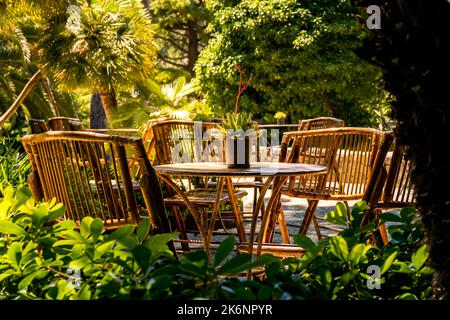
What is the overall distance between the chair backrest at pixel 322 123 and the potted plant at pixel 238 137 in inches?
89.8

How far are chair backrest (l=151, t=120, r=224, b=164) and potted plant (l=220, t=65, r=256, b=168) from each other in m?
1.13

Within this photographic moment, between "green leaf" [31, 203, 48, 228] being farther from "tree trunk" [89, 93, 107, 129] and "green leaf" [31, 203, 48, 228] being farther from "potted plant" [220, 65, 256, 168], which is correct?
"tree trunk" [89, 93, 107, 129]

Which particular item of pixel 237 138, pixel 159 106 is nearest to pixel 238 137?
pixel 237 138

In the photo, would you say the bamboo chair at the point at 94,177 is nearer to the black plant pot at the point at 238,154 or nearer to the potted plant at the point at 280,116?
the black plant pot at the point at 238,154

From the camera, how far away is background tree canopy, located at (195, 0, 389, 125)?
56.6ft

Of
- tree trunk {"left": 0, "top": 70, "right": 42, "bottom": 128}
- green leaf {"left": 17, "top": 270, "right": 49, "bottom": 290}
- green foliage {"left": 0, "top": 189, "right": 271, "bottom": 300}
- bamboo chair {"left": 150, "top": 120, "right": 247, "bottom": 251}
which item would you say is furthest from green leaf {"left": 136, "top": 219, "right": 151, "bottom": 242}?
tree trunk {"left": 0, "top": 70, "right": 42, "bottom": 128}

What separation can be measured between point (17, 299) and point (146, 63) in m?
11.0

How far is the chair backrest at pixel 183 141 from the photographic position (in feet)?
15.6

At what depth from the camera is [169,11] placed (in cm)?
2422

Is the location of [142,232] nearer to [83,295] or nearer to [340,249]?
[83,295]

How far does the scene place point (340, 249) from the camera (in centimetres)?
138

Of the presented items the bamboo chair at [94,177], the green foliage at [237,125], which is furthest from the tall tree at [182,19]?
the bamboo chair at [94,177]
